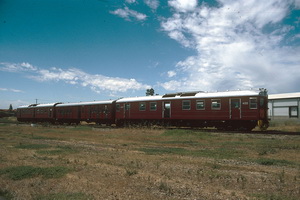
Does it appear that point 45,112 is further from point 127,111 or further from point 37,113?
point 127,111

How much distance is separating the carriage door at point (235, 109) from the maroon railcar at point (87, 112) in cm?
1628

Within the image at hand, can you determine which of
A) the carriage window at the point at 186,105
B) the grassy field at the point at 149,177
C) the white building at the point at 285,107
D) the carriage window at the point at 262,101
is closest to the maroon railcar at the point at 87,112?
the carriage window at the point at 186,105

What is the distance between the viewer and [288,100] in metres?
43.8

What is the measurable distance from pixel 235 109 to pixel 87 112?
22.5 m

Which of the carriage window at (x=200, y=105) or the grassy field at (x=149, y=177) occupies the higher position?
the carriage window at (x=200, y=105)

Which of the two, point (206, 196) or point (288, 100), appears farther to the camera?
point (288, 100)

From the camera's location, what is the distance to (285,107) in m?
44.2

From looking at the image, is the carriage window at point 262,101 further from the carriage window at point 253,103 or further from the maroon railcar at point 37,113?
the maroon railcar at point 37,113

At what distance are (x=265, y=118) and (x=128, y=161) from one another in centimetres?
1667

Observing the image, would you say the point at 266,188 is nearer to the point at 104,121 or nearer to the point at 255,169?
the point at 255,169

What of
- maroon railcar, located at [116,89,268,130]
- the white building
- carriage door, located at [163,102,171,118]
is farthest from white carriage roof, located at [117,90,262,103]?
the white building

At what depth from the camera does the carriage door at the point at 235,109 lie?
21.9 metres

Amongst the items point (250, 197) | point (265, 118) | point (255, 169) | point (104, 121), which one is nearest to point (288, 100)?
point (265, 118)

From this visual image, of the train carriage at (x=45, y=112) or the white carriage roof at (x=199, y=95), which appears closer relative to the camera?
the white carriage roof at (x=199, y=95)
